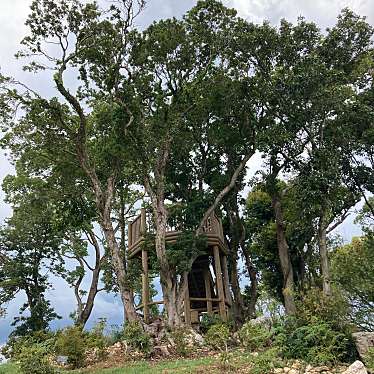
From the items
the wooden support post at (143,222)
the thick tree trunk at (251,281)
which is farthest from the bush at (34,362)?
the thick tree trunk at (251,281)

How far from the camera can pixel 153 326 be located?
1451 cm

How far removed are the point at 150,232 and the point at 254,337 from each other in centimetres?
662

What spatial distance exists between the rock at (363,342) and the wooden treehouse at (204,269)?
21.6 ft

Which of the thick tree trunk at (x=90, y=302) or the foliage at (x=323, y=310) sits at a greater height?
the thick tree trunk at (x=90, y=302)

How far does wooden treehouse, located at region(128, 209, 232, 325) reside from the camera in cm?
1658

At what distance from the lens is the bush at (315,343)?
9633 millimetres

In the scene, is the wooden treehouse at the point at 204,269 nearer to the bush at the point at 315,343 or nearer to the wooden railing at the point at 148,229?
the wooden railing at the point at 148,229

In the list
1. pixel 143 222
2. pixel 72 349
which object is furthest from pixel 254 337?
pixel 143 222

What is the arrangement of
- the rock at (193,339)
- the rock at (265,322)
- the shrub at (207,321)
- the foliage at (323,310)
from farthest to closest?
1. the shrub at (207,321)
2. the rock at (193,339)
3. the rock at (265,322)
4. the foliage at (323,310)

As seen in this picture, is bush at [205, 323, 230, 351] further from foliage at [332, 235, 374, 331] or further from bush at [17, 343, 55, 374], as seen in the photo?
foliage at [332, 235, 374, 331]

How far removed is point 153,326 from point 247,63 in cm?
991

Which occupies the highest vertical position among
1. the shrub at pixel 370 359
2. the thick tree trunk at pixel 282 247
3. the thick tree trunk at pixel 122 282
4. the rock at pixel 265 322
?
the thick tree trunk at pixel 282 247

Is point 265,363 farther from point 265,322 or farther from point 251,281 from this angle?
point 251,281

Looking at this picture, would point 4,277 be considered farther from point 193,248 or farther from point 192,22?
point 192,22
